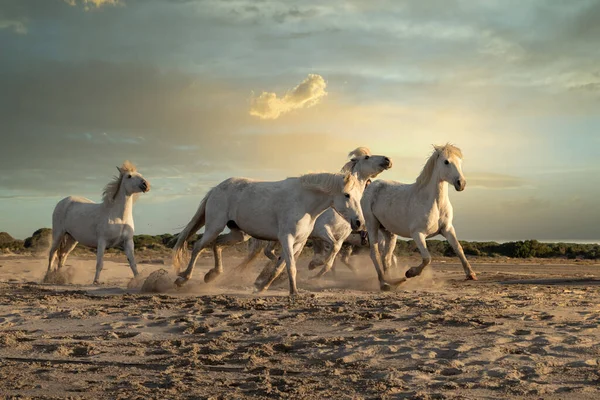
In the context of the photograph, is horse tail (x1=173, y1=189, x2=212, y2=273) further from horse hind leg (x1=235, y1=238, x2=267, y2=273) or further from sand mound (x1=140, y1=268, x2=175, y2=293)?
horse hind leg (x1=235, y1=238, x2=267, y2=273)

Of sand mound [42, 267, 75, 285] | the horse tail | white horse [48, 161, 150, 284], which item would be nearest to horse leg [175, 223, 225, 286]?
the horse tail

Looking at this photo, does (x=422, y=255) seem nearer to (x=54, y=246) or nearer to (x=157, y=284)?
(x=157, y=284)

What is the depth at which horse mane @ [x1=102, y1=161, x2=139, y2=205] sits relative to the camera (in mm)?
13953

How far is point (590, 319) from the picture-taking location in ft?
24.7

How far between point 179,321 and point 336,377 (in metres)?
2.78

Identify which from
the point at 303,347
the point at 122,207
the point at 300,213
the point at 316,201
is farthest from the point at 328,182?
the point at 122,207

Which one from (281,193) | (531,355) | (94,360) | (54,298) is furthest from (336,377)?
(54,298)

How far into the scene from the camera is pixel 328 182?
33.4 feet

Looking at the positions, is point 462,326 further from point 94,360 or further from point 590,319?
point 94,360

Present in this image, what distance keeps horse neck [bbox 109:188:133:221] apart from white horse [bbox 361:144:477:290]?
16.9 feet

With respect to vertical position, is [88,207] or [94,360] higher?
[88,207]

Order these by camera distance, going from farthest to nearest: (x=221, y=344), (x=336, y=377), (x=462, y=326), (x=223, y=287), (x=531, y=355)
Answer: (x=223, y=287) → (x=462, y=326) → (x=221, y=344) → (x=531, y=355) → (x=336, y=377)

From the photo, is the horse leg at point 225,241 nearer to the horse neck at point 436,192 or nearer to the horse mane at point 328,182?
the horse mane at point 328,182

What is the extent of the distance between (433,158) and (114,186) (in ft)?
21.7
